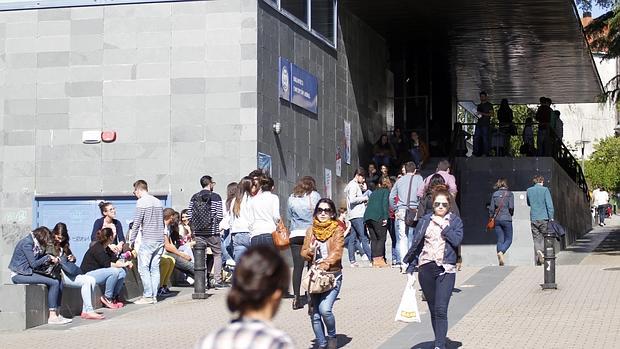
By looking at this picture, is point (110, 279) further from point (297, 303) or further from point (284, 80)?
point (284, 80)

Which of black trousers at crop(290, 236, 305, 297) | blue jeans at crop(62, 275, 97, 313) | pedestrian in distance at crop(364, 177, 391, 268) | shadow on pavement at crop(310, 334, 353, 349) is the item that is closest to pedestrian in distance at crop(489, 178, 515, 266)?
pedestrian in distance at crop(364, 177, 391, 268)

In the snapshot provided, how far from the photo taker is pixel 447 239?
10.8 meters

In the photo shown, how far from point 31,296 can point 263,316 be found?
10.2m

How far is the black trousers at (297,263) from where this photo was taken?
14539 mm

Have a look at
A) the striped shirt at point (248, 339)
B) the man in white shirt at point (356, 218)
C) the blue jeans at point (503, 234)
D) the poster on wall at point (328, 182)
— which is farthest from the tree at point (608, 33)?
the striped shirt at point (248, 339)

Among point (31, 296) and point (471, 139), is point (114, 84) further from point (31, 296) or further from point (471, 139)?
point (471, 139)

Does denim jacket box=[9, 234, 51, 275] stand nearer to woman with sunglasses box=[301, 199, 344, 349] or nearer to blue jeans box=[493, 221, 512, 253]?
woman with sunglasses box=[301, 199, 344, 349]

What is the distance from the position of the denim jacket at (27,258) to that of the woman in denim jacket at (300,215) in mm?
3051

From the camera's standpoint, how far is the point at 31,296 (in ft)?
46.0

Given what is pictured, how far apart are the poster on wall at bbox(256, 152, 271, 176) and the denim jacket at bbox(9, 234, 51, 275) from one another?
744cm

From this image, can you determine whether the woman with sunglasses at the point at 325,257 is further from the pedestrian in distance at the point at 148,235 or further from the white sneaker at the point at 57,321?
the pedestrian in distance at the point at 148,235

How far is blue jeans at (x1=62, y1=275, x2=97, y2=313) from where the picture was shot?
14945mm

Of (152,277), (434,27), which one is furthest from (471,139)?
(152,277)

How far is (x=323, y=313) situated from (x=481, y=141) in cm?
1757
